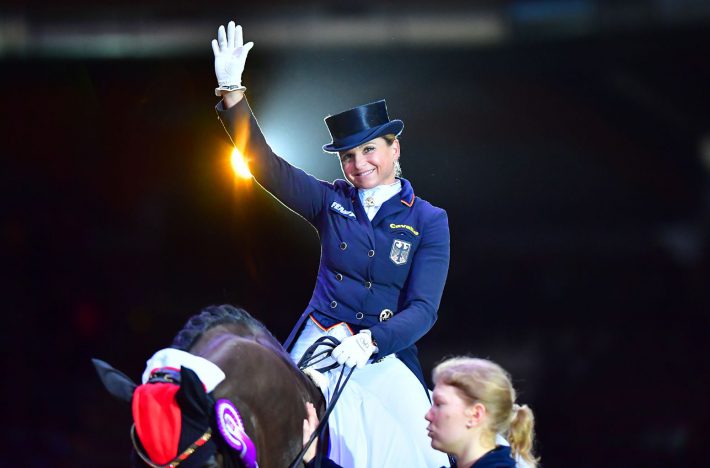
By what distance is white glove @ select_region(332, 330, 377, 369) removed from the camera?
1.77m

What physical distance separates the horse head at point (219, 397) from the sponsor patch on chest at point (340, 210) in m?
0.43

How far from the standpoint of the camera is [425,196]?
11.3ft

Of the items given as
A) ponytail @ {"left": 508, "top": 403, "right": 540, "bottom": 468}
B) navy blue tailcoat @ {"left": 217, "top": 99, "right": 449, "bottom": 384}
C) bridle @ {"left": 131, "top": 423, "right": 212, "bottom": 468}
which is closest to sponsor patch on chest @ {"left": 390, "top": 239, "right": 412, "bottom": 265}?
navy blue tailcoat @ {"left": 217, "top": 99, "right": 449, "bottom": 384}

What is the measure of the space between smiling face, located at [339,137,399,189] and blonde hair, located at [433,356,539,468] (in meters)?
0.56

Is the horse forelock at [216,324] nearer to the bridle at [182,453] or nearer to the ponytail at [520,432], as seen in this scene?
the bridle at [182,453]

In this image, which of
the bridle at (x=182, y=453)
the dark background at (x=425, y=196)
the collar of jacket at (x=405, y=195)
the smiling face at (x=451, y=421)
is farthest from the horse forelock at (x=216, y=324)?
the dark background at (x=425, y=196)

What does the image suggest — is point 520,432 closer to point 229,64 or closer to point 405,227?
point 405,227

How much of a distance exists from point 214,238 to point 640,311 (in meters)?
1.89

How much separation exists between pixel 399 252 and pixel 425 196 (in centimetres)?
145

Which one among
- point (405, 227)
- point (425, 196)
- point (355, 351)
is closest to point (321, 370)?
point (355, 351)

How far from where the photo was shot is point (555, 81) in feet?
11.7

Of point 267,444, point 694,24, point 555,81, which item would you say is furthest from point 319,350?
point 694,24

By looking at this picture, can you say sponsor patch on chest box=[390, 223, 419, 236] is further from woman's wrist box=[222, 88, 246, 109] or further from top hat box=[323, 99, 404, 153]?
woman's wrist box=[222, 88, 246, 109]

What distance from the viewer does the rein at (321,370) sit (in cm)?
167
